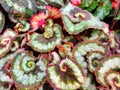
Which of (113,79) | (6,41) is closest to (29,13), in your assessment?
(6,41)

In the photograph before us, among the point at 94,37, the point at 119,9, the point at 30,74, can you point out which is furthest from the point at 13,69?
the point at 119,9

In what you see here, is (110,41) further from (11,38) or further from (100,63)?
(11,38)

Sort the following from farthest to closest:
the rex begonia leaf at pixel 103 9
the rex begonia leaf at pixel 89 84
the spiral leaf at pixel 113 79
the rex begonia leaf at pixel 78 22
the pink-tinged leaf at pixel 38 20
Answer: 1. the rex begonia leaf at pixel 103 9
2. the pink-tinged leaf at pixel 38 20
3. the rex begonia leaf at pixel 78 22
4. the rex begonia leaf at pixel 89 84
5. the spiral leaf at pixel 113 79

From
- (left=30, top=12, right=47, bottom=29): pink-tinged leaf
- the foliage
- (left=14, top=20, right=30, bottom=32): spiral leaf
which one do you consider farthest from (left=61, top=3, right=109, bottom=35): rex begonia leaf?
(left=14, top=20, right=30, bottom=32): spiral leaf

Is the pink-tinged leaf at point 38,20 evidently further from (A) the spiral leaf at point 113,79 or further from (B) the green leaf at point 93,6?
(A) the spiral leaf at point 113,79

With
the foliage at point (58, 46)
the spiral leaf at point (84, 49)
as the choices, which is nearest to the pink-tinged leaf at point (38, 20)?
the foliage at point (58, 46)
